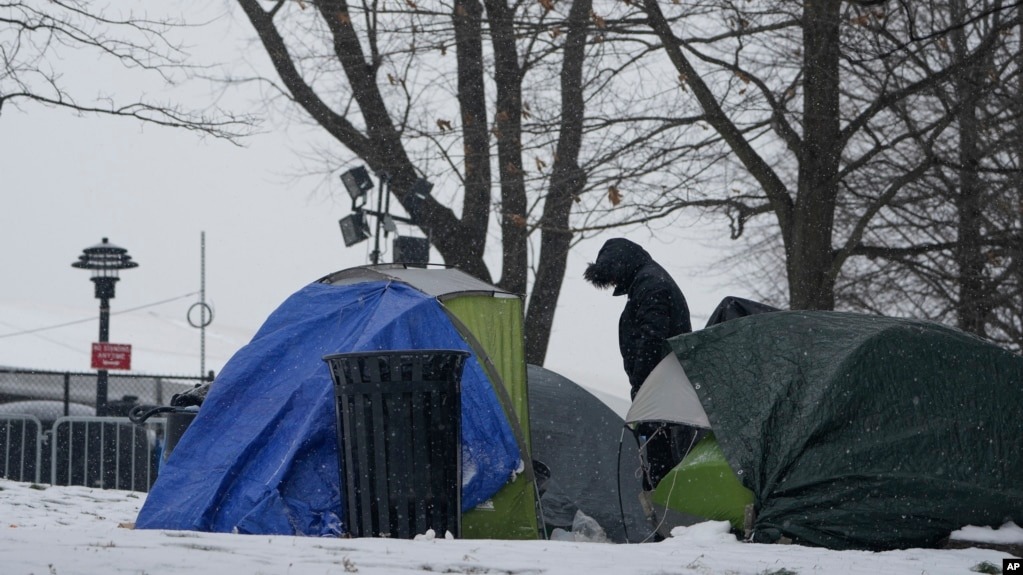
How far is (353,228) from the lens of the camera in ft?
46.8

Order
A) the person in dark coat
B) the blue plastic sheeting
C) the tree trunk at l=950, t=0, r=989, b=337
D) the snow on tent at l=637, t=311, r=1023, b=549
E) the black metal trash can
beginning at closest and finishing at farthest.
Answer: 1. the black metal trash can
2. the snow on tent at l=637, t=311, r=1023, b=549
3. the blue plastic sheeting
4. the person in dark coat
5. the tree trunk at l=950, t=0, r=989, b=337

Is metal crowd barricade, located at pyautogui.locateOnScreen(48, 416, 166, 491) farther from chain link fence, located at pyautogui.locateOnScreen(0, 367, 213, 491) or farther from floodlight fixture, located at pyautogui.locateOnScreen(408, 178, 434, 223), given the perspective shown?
floodlight fixture, located at pyautogui.locateOnScreen(408, 178, 434, 223)

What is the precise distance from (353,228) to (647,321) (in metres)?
6.89

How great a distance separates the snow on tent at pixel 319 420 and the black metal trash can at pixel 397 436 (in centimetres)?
42

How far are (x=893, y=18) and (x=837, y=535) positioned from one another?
8.83m

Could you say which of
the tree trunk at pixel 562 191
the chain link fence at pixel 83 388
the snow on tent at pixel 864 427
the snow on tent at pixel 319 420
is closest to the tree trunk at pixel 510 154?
the tree trunk at pixel 562 191

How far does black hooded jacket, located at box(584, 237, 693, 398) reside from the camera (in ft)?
26.3

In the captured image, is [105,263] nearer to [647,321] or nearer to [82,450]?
[82,450]

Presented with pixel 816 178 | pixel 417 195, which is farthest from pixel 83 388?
pixel 816 178

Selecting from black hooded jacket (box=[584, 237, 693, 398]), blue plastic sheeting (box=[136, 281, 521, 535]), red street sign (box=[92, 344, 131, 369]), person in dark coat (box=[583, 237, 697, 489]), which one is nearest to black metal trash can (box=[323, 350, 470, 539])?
blue plastic sheeting (box=[136, 281, 521, 535])

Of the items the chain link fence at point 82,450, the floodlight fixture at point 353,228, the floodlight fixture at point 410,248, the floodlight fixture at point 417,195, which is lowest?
the chain link fence at point 82,450

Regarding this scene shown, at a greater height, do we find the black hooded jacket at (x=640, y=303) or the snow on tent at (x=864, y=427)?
the black hooded jacket at (x=640, y=303)

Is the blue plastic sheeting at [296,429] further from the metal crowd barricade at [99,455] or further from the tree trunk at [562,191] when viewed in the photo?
the metal crowd barricade at [99,455]

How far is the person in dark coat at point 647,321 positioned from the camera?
794 cm
